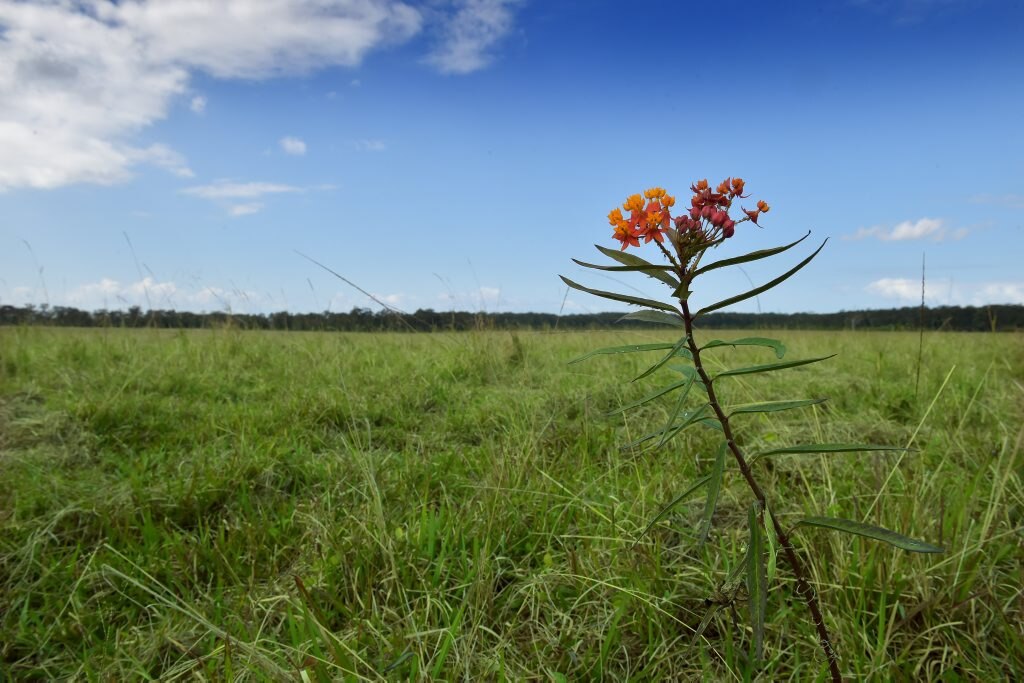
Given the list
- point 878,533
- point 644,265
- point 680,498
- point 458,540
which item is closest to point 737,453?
point 680,498

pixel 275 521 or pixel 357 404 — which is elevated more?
pixel 357 404

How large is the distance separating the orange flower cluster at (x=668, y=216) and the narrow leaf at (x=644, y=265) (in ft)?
0.10

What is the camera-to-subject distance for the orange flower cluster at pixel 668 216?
3.57 feet

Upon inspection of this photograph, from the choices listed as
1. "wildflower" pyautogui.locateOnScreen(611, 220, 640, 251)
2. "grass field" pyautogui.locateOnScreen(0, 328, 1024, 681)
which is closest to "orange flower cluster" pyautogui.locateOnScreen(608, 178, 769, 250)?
"wildflower" pyautogui.locateOnScreen(611, 220, 640, 251)

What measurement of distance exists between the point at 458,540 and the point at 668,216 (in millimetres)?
1384

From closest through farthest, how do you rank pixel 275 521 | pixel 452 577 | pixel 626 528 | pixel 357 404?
pixel 452 577 → pixel 626 528 → pixel 275 521 → pixel 357 404

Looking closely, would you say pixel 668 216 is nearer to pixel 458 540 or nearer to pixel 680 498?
pixel 680 498

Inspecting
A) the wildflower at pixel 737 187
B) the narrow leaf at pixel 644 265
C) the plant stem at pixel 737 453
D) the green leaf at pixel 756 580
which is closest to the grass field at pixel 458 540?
the plant stem at pixel 737 453

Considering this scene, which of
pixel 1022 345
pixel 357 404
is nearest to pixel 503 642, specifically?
pixel 357 404

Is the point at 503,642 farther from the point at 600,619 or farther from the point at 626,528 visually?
the point at 626,528

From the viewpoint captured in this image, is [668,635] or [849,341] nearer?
[668,635]

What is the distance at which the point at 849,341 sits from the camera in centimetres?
827

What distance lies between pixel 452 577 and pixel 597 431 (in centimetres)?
136

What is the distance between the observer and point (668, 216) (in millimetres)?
1094
